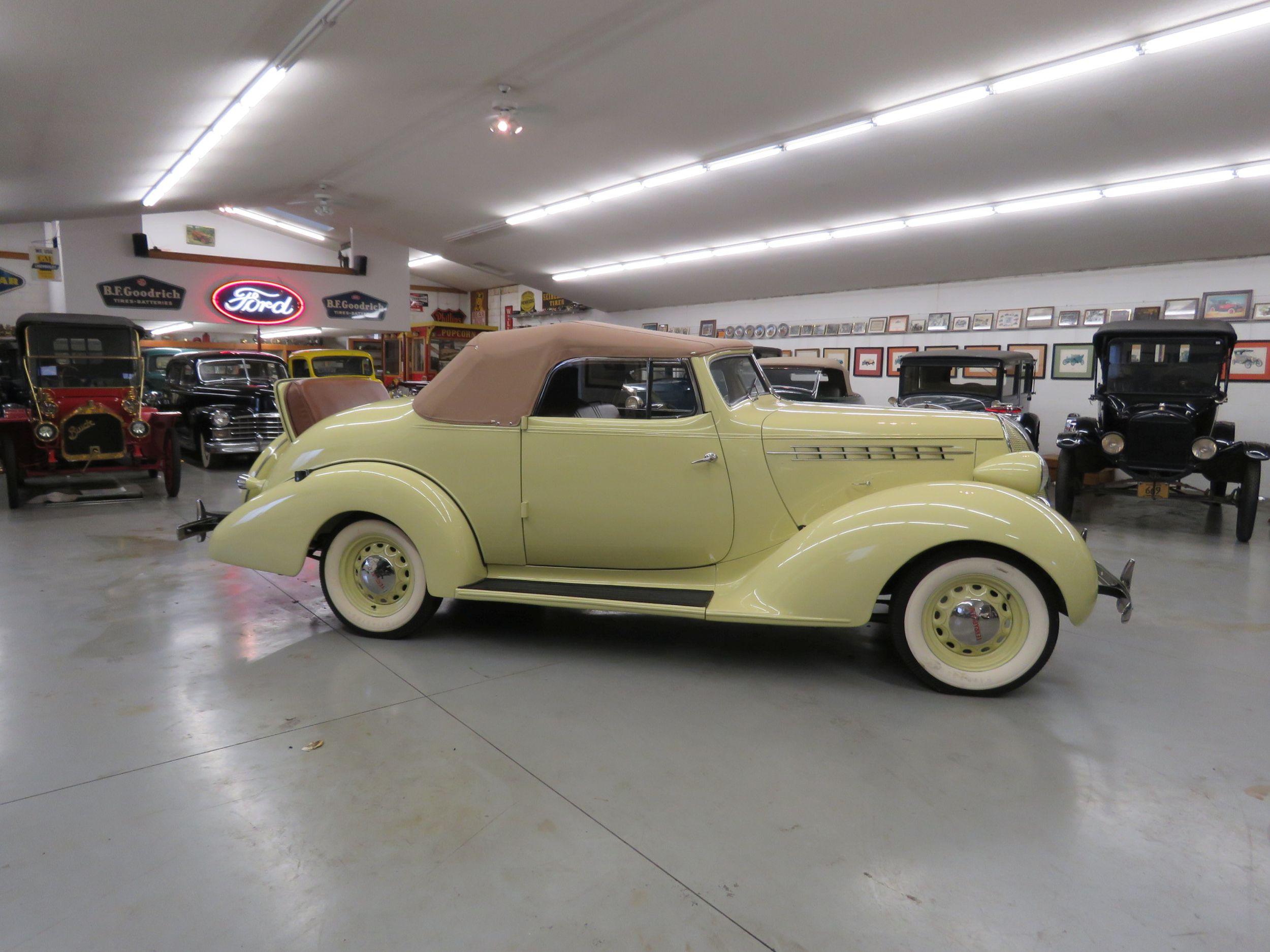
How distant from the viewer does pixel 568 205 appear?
36.8ft

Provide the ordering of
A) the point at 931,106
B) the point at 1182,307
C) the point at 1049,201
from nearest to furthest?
the point at 931,106 → the point at 1049,201 → the point at 1182,307

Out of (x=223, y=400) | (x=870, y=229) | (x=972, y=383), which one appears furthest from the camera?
(x=223, y=400)

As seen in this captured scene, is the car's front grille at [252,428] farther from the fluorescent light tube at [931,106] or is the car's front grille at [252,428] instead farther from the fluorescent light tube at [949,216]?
the fluorescent light tube at [949,216]

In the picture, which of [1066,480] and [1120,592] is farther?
[1066,480]

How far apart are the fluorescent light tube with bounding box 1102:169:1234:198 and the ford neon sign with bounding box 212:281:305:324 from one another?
43.2ft

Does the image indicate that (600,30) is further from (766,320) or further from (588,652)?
(766,320)

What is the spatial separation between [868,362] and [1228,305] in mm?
5017

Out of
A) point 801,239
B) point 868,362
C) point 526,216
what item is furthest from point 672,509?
point 868,362

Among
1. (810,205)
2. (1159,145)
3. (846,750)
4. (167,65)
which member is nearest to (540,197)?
(810,205)

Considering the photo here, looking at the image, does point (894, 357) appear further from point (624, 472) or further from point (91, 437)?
point (91, 437)

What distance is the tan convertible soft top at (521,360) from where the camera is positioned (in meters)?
3.59

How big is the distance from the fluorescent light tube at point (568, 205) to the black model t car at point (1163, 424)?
720 centimetres

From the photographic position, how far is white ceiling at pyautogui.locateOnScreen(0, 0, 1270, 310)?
5.50 metres

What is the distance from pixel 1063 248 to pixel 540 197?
7533 mm
